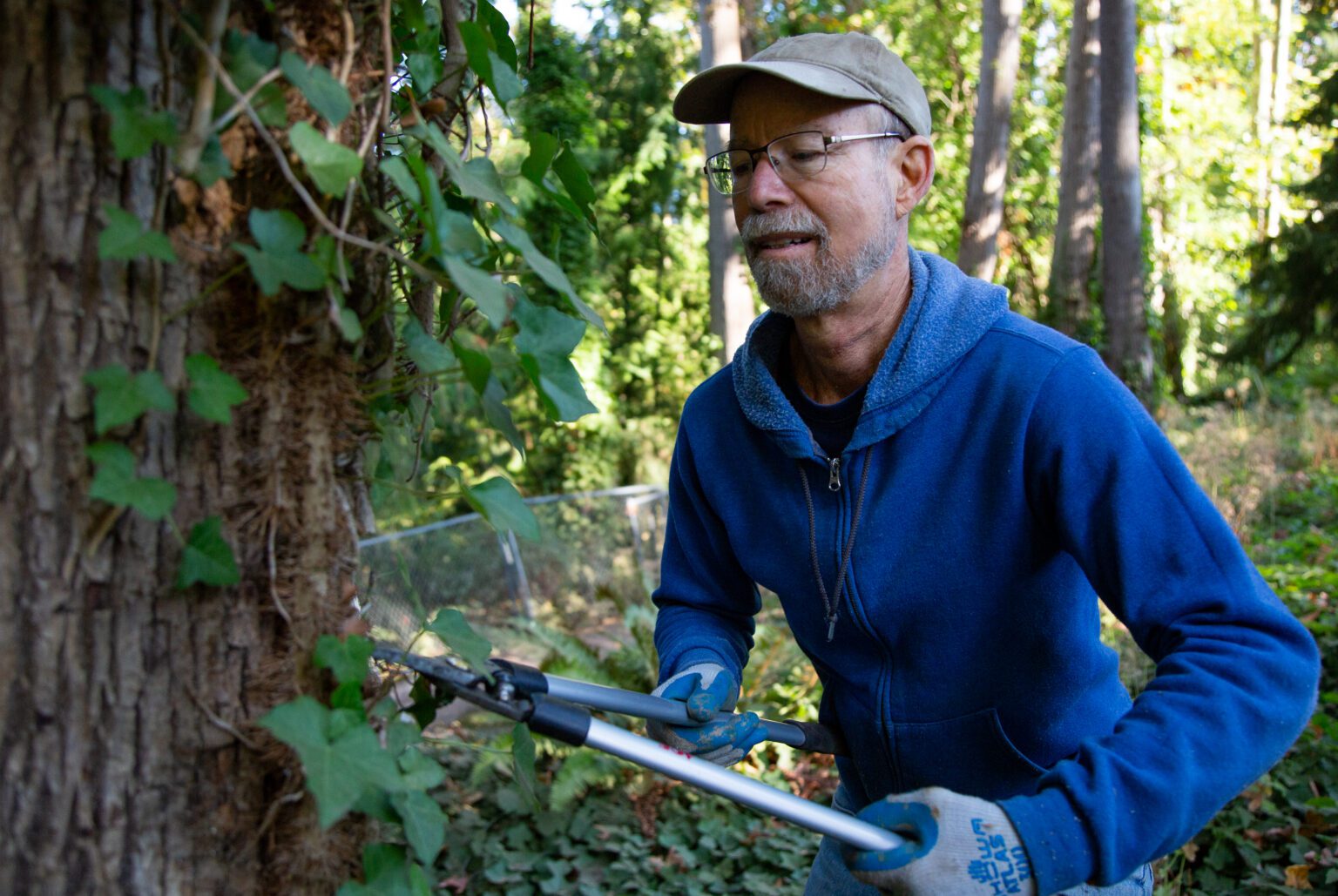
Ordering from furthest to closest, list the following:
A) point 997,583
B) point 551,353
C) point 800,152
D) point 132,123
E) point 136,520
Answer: point 800,152 → point 997,583 → point 551,353 → point 136,520 → point 132,123

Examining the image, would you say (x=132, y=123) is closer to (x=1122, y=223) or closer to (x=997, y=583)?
(x=997, y=583)

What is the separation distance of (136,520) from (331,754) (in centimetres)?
33

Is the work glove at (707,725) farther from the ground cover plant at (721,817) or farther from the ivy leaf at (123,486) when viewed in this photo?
the ivy leaf at (123,486)

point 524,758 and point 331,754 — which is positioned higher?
point 331,754

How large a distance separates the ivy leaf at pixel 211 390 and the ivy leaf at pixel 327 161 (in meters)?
0.22

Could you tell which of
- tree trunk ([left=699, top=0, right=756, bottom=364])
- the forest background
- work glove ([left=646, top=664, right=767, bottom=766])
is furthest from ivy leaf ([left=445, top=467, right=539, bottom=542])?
tree trunk ([left=699, top=0, right=756, bottom=364])

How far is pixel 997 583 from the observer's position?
205cm

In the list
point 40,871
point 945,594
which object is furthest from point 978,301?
point 40,871

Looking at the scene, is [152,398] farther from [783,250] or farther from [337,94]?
[783,250]

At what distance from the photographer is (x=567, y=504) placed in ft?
30.3

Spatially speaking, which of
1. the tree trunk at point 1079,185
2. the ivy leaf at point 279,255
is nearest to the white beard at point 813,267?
the ivy leaf at point 279,255

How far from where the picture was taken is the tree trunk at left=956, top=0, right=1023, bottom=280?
35.8ft

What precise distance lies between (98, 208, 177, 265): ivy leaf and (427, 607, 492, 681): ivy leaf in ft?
1.74

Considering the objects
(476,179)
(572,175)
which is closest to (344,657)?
(476,179)
